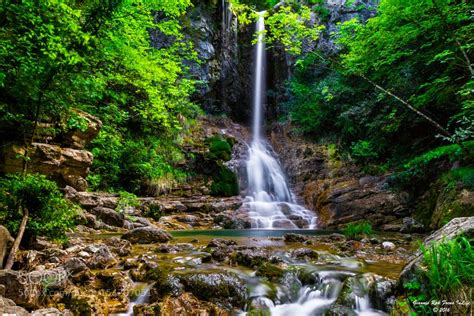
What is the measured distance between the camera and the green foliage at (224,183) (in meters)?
15.3

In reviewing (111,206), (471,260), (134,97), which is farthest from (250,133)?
(471,260)

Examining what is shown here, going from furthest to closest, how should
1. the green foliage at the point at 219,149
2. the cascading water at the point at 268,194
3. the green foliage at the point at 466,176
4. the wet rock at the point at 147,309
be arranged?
the green foliage at the point at 219,149 < the cascading water at the point at 268,194 < the green foliage at the point at 466,176 < the wet rock at the point at 147,309

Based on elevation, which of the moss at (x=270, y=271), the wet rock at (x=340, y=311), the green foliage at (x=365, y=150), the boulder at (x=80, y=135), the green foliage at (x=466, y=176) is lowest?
the wet rock at (x=340, y=311)

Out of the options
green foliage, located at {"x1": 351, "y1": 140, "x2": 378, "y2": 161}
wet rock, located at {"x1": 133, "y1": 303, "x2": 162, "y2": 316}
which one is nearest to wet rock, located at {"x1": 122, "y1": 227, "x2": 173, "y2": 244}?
wet rock, located at {"x1": 133, "y1": 303, "x2": 162, "y2": 316}

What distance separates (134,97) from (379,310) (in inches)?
412

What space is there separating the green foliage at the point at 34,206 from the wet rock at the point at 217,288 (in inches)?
95.1

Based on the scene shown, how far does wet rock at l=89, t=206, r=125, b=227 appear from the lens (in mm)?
9655

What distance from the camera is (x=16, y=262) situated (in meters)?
4.25

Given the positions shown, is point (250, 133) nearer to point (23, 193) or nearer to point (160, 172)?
point (160, 172)

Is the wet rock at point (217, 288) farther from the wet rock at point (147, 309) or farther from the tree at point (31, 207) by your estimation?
the tree at point (31, 207)

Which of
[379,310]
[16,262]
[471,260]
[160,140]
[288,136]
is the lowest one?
[379,310]

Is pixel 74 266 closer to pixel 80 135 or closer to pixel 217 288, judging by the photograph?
pixel 217 288

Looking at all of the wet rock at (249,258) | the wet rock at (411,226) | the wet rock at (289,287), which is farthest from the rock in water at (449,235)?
the wet rock at (411,226)

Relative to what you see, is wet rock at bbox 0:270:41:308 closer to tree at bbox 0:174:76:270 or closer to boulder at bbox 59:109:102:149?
tree at bbox 0:174:76:270
